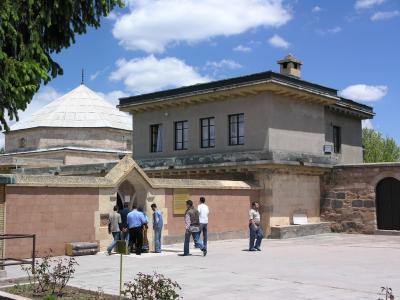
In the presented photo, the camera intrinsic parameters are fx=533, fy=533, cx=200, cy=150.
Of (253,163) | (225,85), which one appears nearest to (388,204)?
(253,163)

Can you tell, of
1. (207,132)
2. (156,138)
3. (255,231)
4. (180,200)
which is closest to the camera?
(255,231)

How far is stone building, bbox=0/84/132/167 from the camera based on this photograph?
1603 inches

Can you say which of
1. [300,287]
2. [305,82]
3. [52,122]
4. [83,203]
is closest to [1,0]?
[300,287]

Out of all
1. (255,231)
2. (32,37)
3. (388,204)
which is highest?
(32,37)

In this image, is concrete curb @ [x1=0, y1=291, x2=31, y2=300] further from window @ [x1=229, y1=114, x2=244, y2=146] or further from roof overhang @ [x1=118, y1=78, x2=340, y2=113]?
window @ [x1=229, y1=114, x2=244, y2=146]

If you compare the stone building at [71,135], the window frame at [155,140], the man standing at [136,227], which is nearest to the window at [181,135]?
the window frame at [155,140]

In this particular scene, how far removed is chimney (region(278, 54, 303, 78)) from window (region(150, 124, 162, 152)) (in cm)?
736

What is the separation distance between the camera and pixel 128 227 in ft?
54.7

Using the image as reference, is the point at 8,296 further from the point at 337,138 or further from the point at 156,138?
the point at 337,138

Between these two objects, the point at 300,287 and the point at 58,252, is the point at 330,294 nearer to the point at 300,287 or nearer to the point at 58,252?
the point at 300,287

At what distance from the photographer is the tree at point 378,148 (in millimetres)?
58906

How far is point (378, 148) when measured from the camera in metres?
59.3

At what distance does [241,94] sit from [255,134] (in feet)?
6.52

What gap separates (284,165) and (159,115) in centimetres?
783
